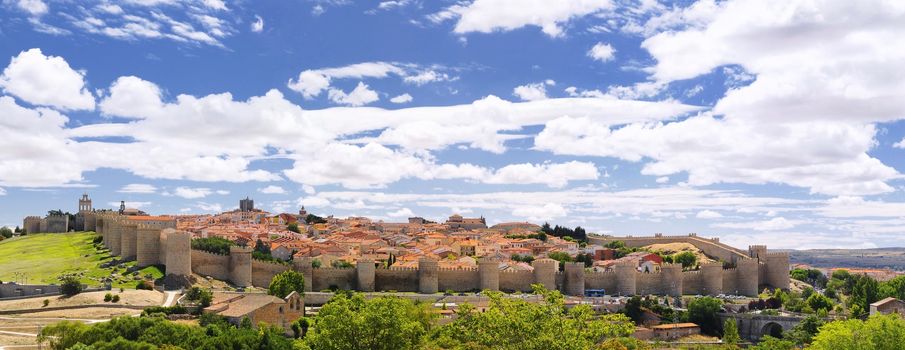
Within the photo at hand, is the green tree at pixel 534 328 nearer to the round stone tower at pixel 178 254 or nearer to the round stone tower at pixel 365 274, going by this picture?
the round stone tower at pixel 178 254

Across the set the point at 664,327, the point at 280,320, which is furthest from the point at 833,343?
the point at 280,320

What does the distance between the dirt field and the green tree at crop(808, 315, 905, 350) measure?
90.3ft

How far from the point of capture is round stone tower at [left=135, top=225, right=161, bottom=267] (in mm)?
48062

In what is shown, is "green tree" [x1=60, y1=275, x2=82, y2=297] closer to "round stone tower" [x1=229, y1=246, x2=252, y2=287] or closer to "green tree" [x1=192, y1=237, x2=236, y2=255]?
"round stone tower" [x1=229, y1=246, x2=252, y2=287]

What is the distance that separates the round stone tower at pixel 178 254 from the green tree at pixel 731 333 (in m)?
27.5

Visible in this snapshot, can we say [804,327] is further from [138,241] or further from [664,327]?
[138,241]

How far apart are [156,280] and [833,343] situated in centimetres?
3182

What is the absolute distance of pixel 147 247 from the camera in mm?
48156

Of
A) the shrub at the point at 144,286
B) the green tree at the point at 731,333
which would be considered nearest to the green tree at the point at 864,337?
the green tree at the point at 731,333

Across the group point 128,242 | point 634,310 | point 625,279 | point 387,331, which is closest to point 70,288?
point 128,242

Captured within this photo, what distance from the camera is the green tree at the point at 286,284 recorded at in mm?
43344

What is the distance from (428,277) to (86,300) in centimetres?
1904

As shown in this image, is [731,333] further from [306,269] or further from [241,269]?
[241,269]

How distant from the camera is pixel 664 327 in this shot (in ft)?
151
